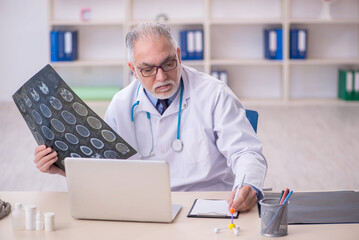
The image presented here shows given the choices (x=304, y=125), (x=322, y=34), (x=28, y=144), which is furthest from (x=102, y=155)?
(x=322, y=34)

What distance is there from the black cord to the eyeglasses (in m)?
0.64

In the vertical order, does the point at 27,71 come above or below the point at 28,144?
above

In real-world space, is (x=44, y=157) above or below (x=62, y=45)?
below

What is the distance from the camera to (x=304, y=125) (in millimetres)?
5758

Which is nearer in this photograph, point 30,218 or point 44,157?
point 30,218

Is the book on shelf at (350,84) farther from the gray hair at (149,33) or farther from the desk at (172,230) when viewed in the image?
the desk at (172,230)

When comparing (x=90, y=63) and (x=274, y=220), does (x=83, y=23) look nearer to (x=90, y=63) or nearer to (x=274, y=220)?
(x=90, y=63)

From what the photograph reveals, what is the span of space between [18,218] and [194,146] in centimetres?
75

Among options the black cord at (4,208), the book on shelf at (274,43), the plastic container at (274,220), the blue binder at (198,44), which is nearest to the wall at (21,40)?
the blue binder at (198,44)

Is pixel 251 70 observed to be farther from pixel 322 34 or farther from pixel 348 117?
A: pixel 348 117

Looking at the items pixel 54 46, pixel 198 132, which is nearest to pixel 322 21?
pixel 54 46

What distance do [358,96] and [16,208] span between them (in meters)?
5.71

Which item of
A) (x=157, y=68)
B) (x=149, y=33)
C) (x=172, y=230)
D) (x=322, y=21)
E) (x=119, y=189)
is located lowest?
(x=172, y=230)

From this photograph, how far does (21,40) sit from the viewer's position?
707cm
